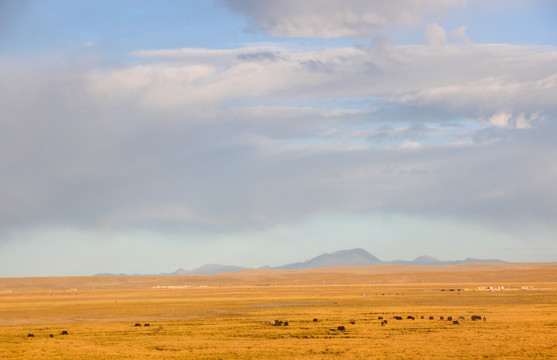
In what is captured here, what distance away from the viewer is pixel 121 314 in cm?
6525

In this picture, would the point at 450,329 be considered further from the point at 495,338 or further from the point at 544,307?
the point at 544,307

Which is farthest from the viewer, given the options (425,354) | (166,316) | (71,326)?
(166,316)

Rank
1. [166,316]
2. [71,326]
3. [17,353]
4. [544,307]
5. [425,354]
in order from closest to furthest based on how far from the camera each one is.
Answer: [425,354] < [17,353] < [71,326] < [166,316] < [544,307]

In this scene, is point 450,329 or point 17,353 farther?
point 450,329

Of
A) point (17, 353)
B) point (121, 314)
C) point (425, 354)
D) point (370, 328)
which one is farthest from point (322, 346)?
point (121, 314)

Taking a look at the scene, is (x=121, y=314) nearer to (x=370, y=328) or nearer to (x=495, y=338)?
(x=370, y=328)

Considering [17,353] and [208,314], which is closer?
[17,353]

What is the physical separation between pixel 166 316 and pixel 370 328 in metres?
22.0

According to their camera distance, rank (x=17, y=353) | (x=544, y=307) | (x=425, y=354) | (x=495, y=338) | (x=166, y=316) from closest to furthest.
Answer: (x=425, y=354)
(x=17, y=353)
(x=495, y=338)
(x=166, y=316)
(x=544, y=307)

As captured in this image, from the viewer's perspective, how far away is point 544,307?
6612 centimetres

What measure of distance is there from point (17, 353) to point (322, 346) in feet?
50.3

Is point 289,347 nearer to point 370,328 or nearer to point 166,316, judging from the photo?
point 370,328

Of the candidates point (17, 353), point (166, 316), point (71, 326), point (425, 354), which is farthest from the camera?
point (166, 316)

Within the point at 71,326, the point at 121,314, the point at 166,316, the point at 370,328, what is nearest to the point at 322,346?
the point at 370,328
